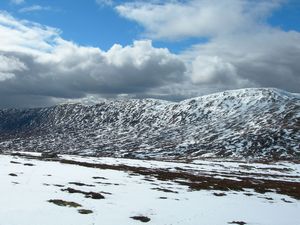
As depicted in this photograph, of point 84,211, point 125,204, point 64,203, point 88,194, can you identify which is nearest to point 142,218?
point 84,211

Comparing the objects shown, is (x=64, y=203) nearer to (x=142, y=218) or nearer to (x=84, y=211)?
(x=84, y=211)

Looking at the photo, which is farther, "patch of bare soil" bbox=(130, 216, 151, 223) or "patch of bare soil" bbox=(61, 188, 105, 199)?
"patch of bare soil" bbox=(61, 188, 105, 199)

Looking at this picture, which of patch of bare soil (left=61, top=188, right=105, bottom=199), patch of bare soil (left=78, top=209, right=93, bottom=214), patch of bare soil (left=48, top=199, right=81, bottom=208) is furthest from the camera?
patch of bare soil (left=61, top=188, right=105, bottom=199)

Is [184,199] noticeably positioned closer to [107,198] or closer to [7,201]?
[107,198]

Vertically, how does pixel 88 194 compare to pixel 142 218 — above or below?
above

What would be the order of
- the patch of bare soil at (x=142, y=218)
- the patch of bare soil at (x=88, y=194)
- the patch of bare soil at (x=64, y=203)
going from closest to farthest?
the patch of bare soil at (x=142, y=218) < the patch of bare soil at (x=64, y=203) < the patch of bare soil at (x=88, y=194)

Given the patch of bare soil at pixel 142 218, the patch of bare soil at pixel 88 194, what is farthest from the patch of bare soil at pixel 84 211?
the patch of bare soil at pixel 88 194

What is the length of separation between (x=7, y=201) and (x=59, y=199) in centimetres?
497

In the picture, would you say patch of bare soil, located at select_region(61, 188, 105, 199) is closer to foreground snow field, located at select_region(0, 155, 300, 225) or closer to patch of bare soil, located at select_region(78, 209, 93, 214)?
foreground snow field, located at select_region(0, 155, 300, 225)

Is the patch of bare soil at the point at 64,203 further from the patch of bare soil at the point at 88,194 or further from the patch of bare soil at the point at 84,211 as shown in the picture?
the patch of bare soil at the point at 88,194

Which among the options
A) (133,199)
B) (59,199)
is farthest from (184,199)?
(59,199)

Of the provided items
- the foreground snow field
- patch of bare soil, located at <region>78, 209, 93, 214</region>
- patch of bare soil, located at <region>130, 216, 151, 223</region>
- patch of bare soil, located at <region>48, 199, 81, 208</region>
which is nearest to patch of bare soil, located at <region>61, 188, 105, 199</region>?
the foreground snow field

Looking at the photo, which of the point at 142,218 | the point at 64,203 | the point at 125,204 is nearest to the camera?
the point at 142,218

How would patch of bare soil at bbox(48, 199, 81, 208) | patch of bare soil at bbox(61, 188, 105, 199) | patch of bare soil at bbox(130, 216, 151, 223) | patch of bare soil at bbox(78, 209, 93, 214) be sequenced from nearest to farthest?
patch of bare soil at bbox(130, 216, 151, 223)
patch of bare soil at bbox(78, 209, 93, 214)
patch of bare soil at bbox(48, 199, 81, 208)
patch of bare soil at bbox(61, 188, 105, 199)
